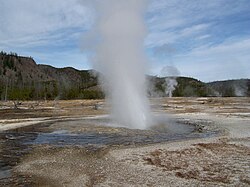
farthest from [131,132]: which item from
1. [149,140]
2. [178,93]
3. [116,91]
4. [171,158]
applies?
[178,93]

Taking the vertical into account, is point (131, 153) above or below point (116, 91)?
below

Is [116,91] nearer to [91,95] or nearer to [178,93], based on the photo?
[91,95]

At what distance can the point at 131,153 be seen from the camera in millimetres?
17078

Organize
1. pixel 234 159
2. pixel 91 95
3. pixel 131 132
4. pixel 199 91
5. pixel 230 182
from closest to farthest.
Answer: pixel 230 182 < pixel 234 159 < pixel 131 132 < pixel 91 95 < pixel 199 91

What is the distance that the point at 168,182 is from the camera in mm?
11680

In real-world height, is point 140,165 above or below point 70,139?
below

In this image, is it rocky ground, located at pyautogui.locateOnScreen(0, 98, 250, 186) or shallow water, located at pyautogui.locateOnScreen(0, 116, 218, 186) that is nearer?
rocky ground, located at pyautogui.locateOnScreen(0, 98, 250, 186)

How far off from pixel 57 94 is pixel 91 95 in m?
15.5

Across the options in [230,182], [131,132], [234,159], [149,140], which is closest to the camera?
[230,182]

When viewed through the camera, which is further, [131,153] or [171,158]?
[131,153]

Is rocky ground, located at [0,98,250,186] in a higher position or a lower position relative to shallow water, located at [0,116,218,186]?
lower

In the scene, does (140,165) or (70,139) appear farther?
(70,139)

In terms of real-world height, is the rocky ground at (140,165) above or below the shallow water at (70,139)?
below

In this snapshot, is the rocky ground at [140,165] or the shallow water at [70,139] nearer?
the rocky ground at [140,165]
